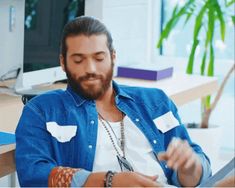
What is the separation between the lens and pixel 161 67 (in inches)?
138

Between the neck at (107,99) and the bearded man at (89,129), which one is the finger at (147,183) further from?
the neck at (107,99)

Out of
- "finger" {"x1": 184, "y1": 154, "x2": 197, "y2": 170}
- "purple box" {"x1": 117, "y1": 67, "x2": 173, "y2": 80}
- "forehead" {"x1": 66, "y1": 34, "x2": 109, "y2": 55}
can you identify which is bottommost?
"finger" {"x1": 184, "y1": 154, "x2": 197, "y2": 170}

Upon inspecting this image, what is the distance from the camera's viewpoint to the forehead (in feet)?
5.65

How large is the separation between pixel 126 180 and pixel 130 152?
253 millimetres

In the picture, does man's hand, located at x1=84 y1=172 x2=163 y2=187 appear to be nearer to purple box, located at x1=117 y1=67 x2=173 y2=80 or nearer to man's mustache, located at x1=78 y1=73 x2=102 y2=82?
man's mustache, located at x1=78 y1=73 x2=102 y2=82

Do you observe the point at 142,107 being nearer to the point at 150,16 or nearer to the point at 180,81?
the point at 180,81

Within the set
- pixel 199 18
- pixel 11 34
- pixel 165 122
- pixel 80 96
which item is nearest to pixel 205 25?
pixel 199 18

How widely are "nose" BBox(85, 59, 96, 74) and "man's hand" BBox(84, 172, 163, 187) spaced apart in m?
0.30

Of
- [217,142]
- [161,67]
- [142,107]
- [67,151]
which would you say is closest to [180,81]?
[161,67]

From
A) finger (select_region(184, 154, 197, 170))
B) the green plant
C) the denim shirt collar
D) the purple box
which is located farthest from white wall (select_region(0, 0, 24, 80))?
finger (select_region(184, 154, 197, 170))

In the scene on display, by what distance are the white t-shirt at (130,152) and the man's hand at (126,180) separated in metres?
0.17

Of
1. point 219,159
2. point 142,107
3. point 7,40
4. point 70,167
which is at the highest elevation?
point 7,40

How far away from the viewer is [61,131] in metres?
1.73

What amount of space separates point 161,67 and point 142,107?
5.34ft
